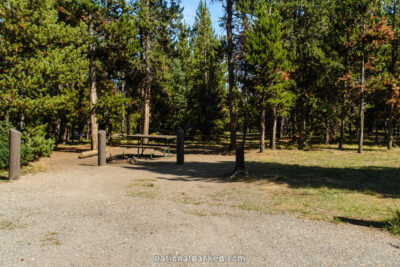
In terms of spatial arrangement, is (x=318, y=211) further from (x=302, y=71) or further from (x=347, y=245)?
(x=302, y=71)

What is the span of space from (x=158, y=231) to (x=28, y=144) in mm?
9133

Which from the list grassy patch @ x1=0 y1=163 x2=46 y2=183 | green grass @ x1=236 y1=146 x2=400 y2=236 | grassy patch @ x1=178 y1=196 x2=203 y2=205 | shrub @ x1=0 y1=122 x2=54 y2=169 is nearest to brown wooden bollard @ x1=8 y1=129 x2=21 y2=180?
grassy patch @ x1=0 y1=163 x2=46 y2=183

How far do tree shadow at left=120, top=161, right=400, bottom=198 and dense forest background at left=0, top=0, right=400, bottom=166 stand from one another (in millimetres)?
5956

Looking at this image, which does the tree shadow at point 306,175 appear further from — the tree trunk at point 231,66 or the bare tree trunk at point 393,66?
the bare tree trunk at point 393,66

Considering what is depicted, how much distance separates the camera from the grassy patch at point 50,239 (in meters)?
5.00

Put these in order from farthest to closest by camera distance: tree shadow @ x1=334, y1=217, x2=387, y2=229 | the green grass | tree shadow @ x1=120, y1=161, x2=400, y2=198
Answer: tree shadow @ x1=120, y1=161, x2=400, y2=198, the green grass, tree shadow @ x1=334, y1=217, x2=387, y2=229

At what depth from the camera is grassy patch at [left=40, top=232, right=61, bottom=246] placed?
16.4 ft

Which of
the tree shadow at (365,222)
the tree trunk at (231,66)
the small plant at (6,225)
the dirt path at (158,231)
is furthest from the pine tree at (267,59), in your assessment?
the small plant at (6,225)

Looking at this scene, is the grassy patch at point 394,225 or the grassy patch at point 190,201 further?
the grassy patch at point 190,201

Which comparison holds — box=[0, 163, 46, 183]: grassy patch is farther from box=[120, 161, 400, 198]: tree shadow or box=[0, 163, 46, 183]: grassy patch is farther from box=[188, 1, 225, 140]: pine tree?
box=[188, 1, 225, 140]: pine tree

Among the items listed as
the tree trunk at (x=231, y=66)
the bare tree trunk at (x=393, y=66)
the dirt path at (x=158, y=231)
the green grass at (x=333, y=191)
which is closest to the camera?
the dirt path at (x=158, y=231)

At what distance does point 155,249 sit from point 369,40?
21.3 metres

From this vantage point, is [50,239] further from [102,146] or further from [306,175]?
[306,175]

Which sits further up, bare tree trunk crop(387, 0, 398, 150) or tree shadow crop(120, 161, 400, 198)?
bare tree trunk crop(387, 0, 398, 150)
